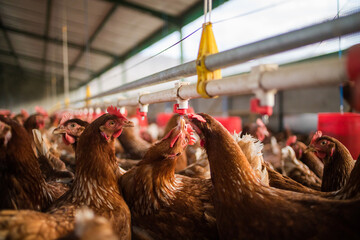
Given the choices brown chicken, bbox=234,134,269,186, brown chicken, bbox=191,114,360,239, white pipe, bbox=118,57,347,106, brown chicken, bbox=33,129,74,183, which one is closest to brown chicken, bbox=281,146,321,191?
brown chicken, bbox=234,134,269,186

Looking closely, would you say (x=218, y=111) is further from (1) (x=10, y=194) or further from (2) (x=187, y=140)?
(1) (x=10, y=194)

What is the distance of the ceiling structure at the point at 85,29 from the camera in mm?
4008

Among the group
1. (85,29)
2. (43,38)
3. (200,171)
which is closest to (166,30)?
(200,171)

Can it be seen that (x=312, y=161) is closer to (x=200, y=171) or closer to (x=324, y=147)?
(x=324, y=147)

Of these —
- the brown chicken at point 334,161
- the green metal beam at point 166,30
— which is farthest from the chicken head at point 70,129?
the brown chicken at point 334,161

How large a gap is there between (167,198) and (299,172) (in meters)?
1.42

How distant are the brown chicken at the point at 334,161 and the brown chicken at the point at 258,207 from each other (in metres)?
0.61

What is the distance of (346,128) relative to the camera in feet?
5.77

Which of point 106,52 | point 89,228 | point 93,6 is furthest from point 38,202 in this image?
point 106,52

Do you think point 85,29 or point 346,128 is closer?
point 346,128

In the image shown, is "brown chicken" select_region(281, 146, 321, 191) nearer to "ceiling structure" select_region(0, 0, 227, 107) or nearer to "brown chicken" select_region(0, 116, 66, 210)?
"ceiling structure" select_region(0, 0, 227, 107)

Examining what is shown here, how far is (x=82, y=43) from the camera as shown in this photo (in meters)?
7.91

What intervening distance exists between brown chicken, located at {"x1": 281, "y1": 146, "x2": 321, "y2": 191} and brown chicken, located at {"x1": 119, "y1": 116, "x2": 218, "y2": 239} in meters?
1.06

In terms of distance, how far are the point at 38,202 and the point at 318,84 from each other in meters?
1.39
